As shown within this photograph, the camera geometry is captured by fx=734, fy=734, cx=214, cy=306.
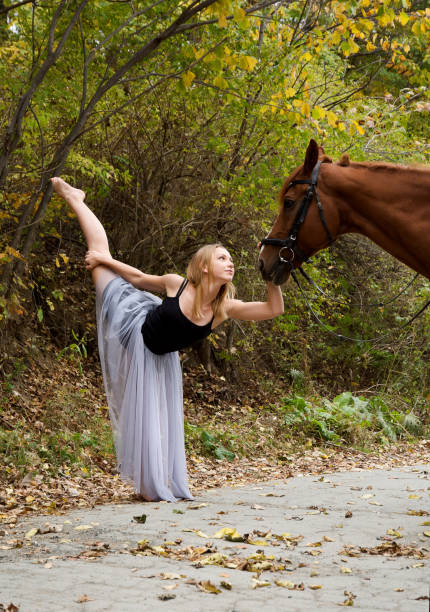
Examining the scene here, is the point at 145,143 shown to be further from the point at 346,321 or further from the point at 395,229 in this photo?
the point at 395,229

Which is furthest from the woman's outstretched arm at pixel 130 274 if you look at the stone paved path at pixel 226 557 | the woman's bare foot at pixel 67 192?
the stone paved path at pixel 226 557

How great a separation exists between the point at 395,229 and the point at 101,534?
293cm

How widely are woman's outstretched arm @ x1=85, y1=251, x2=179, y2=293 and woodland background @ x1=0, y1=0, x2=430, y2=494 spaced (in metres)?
1.48

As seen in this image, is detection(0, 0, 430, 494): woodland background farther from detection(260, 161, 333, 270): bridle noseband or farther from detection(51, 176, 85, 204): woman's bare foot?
detection(260, 161, 333, 270): bridle noseband

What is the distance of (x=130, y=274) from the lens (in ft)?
21.1

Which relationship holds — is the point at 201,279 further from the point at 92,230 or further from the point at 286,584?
the point at 286,584

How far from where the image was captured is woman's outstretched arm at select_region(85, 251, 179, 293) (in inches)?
251

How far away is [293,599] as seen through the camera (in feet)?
11.6

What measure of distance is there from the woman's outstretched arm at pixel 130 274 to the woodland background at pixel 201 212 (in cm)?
148

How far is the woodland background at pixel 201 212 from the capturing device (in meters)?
8.16

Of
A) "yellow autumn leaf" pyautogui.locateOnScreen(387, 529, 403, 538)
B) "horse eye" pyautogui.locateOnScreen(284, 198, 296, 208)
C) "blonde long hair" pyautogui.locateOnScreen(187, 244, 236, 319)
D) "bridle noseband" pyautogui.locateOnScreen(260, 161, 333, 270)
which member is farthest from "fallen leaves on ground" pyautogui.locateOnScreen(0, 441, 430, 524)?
"horse eye" pyautogui.locateOnScreen(284, 198, 296, 208)

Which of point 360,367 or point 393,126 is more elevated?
point 393,126

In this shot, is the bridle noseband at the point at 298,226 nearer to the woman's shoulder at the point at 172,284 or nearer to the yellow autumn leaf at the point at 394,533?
the woman's shoulder at the point at 172,284

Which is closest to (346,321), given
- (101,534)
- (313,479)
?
(313,479)
